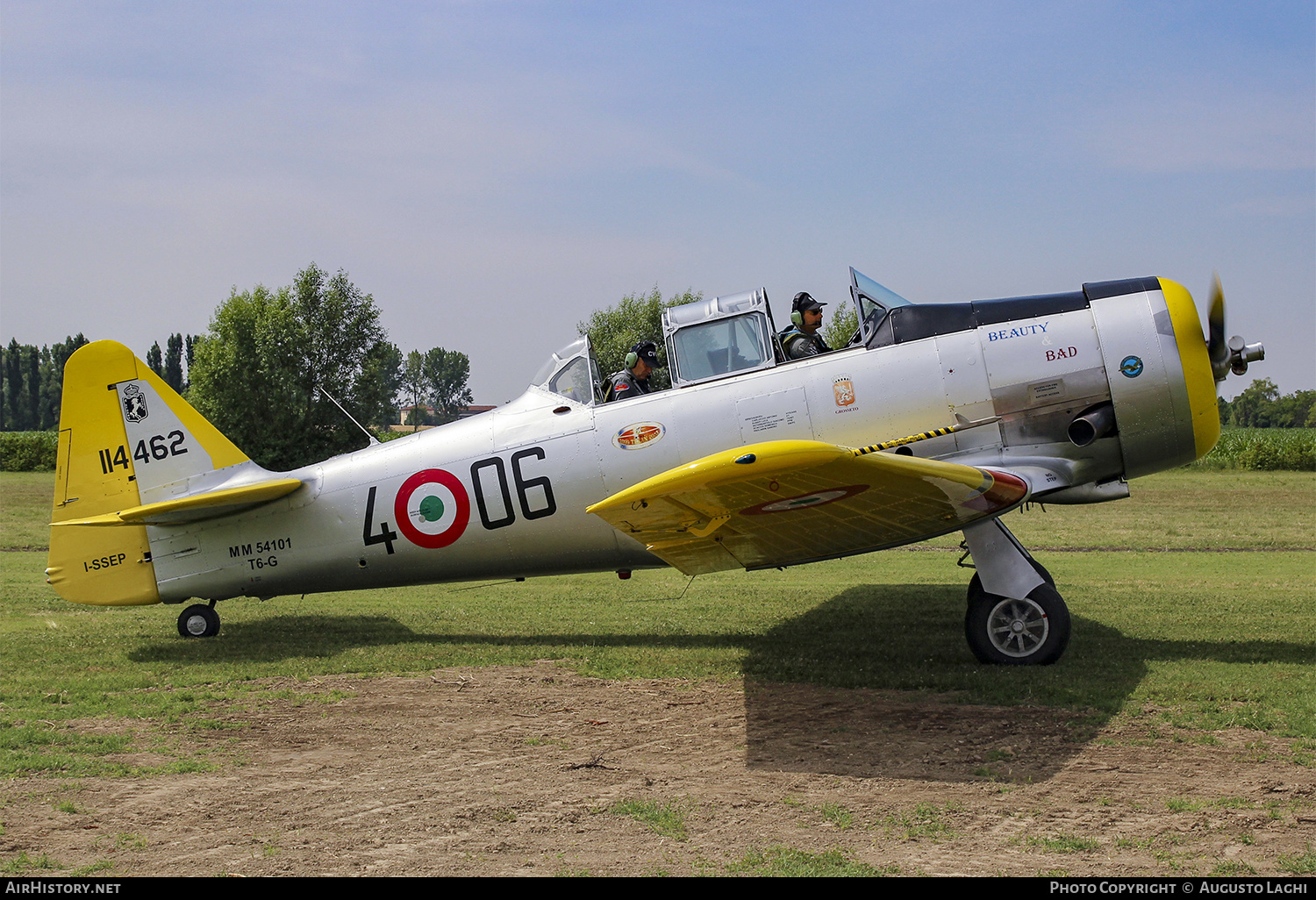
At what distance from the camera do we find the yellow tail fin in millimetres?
8844

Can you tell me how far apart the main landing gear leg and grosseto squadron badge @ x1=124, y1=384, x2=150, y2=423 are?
7.83m

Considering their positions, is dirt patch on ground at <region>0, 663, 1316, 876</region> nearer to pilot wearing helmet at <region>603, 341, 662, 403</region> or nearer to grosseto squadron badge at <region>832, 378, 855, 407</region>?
grosseto squadron badge at <region>832, 378, 855, 407</region>

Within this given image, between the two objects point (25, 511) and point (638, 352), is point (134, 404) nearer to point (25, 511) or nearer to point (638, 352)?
point (638, 352)

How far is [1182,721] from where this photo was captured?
5.79 m

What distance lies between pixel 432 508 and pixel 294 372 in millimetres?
37213

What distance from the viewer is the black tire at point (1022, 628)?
7.03m

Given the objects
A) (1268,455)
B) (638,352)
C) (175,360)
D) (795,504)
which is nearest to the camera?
(795,504)

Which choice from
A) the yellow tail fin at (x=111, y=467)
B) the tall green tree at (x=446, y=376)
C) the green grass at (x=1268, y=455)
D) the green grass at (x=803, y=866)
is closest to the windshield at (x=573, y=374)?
the yellow tail fin at (x=111, y=467)

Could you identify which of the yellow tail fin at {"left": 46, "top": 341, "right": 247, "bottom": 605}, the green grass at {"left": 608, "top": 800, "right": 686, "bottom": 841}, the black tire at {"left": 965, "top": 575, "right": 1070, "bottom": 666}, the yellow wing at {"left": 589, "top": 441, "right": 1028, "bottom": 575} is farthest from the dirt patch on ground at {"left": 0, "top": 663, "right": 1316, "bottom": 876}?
the yellow tail fin at {"left": 46, "top": 341, "right": 247, "bottom": 605}

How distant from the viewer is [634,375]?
800cm

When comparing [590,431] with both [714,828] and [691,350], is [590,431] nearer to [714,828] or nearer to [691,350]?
[691,350]

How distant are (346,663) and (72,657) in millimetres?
2648

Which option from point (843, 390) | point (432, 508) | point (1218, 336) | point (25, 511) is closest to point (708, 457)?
point (843, 390)

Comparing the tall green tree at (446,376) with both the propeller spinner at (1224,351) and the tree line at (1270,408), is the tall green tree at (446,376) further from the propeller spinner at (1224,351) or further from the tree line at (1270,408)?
the propeller spinner at (1224,351)
